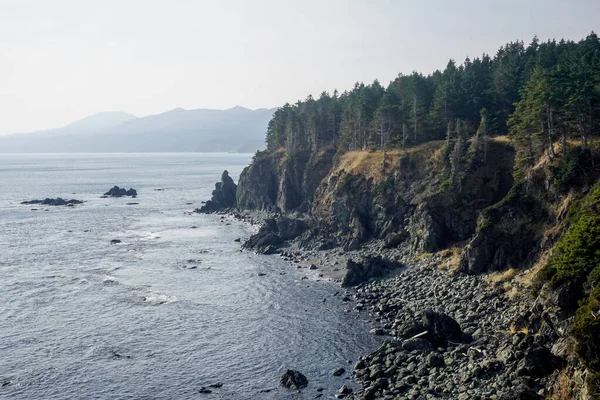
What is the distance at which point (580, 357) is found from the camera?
123 ft

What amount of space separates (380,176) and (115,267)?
194ft

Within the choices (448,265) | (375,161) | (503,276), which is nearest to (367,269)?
(448,265)

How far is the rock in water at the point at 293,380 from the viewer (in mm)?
49094

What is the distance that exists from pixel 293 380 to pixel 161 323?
24745 mm

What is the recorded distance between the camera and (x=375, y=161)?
11881 cm

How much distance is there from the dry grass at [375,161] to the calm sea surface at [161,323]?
3126cm

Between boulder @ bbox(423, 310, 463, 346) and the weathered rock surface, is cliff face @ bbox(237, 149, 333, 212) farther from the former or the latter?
boulder @ bbox(423, 310, 463, 346)

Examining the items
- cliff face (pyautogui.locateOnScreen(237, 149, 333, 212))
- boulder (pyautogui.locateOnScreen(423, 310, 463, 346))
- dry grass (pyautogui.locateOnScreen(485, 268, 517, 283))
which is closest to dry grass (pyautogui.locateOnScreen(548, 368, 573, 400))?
boulder (pyautogui.locateOnScreen(423, 310, 463, 346))

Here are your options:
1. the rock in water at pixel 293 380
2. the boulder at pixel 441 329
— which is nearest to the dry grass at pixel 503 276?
the boulder at pixel 441 329

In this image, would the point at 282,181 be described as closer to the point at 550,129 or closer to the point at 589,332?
the point at 550,129

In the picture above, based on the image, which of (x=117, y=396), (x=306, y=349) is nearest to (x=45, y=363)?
(x=117, y=396)

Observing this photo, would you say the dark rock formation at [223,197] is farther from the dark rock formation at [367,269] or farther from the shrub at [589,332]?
the shrub at [589,332]

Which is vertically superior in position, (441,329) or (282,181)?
(282,181)

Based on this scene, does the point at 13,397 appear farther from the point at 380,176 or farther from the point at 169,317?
the point at 380,176
